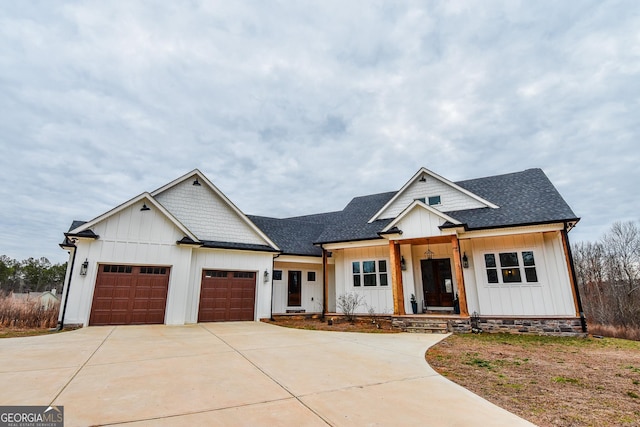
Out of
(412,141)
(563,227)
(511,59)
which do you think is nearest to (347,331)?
(563,227)

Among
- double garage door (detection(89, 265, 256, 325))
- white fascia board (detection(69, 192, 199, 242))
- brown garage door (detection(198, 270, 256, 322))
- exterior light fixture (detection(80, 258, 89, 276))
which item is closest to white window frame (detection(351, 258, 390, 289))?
brown garage door (detection(198, 270, 256, 322))

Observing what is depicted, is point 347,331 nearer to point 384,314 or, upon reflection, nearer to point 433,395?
point 384,314

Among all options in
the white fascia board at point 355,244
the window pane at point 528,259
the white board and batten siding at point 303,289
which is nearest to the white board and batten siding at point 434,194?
the white fascia board at point 355,244

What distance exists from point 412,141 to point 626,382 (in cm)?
1850

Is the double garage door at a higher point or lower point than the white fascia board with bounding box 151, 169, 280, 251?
lower

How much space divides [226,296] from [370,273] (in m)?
6.94

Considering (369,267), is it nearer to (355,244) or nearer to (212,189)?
(355,244)

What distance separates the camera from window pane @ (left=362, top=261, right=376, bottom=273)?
547 inches

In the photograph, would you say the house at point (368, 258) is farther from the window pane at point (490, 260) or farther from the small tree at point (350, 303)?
the small tree at point (350, 303)

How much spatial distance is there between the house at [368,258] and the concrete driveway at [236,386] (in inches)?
180

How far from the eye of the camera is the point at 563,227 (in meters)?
10.2

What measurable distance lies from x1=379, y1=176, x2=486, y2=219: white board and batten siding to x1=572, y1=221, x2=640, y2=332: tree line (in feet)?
64.4

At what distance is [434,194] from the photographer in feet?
46.3

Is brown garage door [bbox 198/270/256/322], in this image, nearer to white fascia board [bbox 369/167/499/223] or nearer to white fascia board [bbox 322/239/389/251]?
white fascia board [bbox 322/239/389/251]
